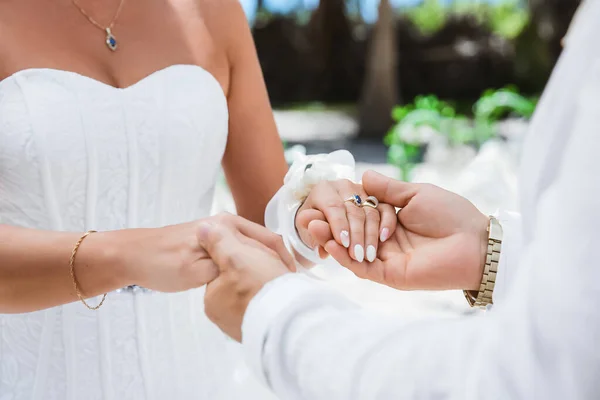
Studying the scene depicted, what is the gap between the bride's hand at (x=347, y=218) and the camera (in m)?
1.49

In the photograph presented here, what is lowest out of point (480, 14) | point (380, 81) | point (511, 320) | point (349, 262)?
point (380, 81)

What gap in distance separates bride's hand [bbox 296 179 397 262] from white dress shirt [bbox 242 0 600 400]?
520 mm

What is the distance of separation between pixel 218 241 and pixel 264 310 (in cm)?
37

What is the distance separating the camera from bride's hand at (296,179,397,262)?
149cm

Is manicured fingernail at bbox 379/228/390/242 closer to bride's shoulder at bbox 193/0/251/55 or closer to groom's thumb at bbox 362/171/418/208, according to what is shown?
groom's thumb at bbox 362/171/418/208

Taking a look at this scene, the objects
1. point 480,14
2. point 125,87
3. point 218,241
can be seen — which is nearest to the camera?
point 218,241

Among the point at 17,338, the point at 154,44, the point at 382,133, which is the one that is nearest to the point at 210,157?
the point at 154,44

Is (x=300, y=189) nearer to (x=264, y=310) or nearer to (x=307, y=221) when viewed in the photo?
(x=307, y=221)

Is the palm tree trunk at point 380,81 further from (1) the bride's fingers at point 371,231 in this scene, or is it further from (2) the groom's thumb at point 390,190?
(1) the bride's fingers at point 371,231

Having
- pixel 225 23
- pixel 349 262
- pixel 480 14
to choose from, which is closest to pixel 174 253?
pixel 349 262

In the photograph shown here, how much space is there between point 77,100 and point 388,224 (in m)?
0.81

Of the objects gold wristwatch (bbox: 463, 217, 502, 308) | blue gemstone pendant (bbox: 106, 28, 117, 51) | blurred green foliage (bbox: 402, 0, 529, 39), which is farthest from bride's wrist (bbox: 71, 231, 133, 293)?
blurred green foliage (bbox: 402, 0, 529, 39)

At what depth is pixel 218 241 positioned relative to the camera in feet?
4.25

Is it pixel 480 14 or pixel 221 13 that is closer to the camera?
pixel 221 13
